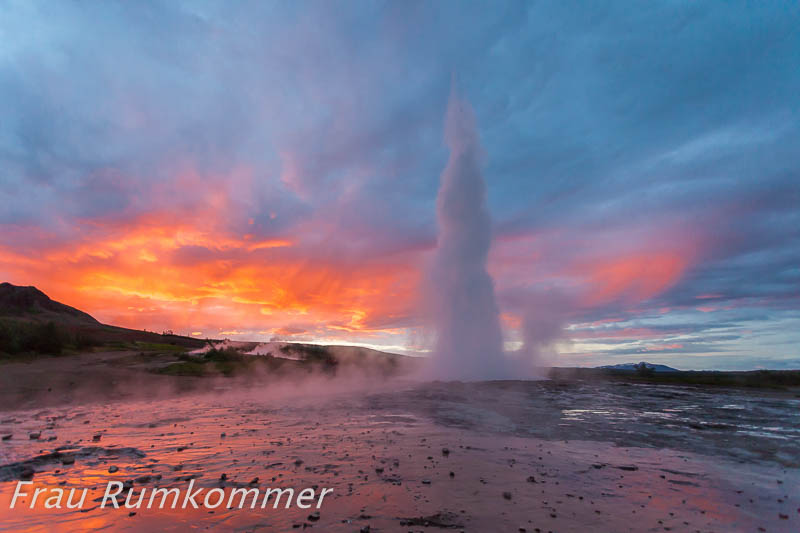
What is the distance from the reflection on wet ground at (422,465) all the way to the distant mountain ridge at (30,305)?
73.8 metres

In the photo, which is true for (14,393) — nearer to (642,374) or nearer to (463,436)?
(463,436)

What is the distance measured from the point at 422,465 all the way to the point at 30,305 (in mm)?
98551

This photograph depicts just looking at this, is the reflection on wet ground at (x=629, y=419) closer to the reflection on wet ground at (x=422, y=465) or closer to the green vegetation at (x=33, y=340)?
the reflection on wet ground at (x=422, y=465)

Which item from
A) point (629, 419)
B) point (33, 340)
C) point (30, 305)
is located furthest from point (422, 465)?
point (30, 305)

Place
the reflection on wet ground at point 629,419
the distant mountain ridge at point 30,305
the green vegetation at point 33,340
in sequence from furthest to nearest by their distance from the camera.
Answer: the distant mountain ridge at point 30,305
the green vegetation at point 33,340
the reflection on wet ground at point 629,419

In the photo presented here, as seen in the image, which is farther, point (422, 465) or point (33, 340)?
point (33, 340)

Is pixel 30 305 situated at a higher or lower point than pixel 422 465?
higher

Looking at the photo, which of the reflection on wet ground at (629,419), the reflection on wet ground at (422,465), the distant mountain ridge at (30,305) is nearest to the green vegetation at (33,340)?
the reflection on wet ground at (422,465)

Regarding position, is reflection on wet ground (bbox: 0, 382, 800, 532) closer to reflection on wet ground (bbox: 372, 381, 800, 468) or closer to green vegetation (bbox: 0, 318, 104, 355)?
reflection on wet ground (bbox: 372, 381, 800, 468)

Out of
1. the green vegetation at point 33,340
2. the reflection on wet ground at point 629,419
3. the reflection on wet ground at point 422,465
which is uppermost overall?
the green vegetation at point 33,340

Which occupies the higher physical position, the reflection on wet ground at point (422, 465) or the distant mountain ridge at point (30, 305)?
the distant mountain ridge at point (30, 305)

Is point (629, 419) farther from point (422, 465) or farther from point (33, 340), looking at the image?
point (33, 340)

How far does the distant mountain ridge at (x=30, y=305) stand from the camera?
7041cm

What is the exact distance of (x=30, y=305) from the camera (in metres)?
76.6
